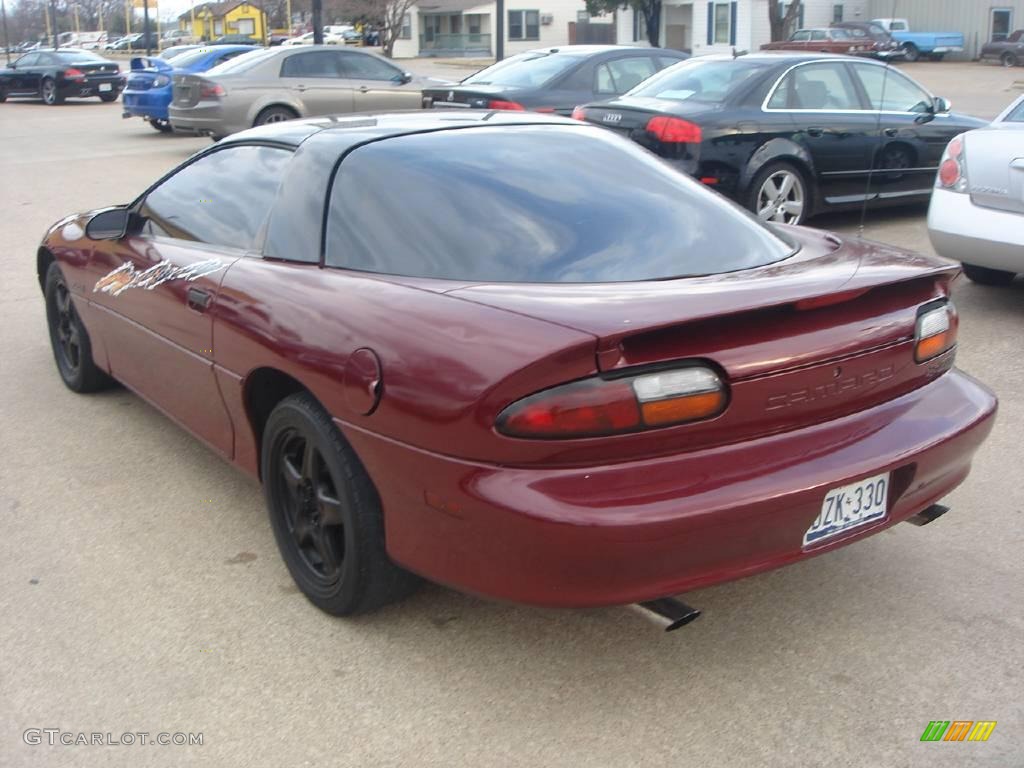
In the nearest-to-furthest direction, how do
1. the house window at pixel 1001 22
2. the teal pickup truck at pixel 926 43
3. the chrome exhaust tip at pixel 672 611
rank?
the chrome exhaust tip at pixel 672 611
the teal pickup truck at pixel 926 43
the house window at pixel 1001 22

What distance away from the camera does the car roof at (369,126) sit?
12.6 ft

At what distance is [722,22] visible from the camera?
176 ft

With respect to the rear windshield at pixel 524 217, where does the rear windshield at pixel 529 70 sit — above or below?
above

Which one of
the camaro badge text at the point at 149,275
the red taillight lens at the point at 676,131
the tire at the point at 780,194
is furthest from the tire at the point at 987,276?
the camaro badge text at the point at 149,275

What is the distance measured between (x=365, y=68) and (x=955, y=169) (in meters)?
11.2

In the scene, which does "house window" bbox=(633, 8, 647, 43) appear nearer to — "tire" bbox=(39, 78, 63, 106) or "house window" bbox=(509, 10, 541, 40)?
"house window" bbox=(509, 10, 541, 40)

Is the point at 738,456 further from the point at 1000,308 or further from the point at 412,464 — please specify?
the point at 1000,308

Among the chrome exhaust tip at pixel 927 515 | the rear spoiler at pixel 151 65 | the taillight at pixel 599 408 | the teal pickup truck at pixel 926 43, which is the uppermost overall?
the teal pickup truck at pixel 926 43

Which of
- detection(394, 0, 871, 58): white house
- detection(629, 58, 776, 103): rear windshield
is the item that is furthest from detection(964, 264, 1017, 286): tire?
detection(394, 0, 871, 58): white house

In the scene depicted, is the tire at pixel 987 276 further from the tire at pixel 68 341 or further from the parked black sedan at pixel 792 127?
the tire at pixel 68 341

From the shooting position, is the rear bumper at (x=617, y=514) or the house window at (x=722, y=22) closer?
the rear bumper at (x=617, y=514)

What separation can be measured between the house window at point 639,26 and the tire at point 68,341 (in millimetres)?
53473

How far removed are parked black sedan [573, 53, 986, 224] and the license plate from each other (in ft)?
19.0

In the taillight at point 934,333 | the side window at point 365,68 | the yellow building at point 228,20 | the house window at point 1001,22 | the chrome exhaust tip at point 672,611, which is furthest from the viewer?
the yellow building at point 228,20
